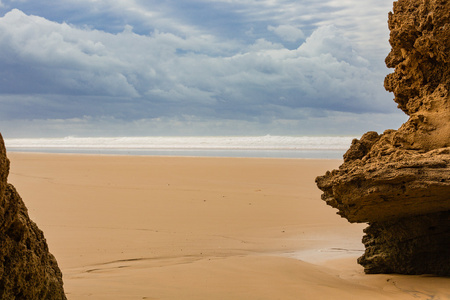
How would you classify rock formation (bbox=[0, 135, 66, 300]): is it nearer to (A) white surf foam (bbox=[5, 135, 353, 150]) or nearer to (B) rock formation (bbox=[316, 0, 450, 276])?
(B) rock formation (bbox=[316, 0, 450, 276])

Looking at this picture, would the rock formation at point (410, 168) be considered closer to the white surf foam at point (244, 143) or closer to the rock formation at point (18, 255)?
the rock formation at point (18, 255)

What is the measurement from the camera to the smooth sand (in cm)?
455

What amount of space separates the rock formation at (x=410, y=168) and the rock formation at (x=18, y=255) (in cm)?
267

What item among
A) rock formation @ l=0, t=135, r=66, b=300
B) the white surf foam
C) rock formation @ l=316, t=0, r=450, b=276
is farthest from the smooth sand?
the white surf foam

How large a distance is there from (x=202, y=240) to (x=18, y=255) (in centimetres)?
441

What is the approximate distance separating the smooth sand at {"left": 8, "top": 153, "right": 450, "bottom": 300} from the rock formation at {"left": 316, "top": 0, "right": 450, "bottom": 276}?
13.1 inches

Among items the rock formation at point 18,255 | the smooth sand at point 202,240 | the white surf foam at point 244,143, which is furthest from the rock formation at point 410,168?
the white surf foam at point 244,143

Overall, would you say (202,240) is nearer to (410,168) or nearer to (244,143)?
(410,168)

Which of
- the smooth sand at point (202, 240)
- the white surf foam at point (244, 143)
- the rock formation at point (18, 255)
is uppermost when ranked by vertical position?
the white surf foam at point (244, 143)

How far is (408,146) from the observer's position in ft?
16.6

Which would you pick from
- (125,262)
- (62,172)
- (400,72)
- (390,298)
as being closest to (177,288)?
(125,262)

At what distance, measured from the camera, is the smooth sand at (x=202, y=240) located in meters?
4.55

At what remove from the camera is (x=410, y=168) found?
4.34 metres

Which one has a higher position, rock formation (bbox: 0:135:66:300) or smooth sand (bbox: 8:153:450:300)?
rock formation (bbox: 0:135:66:300)
